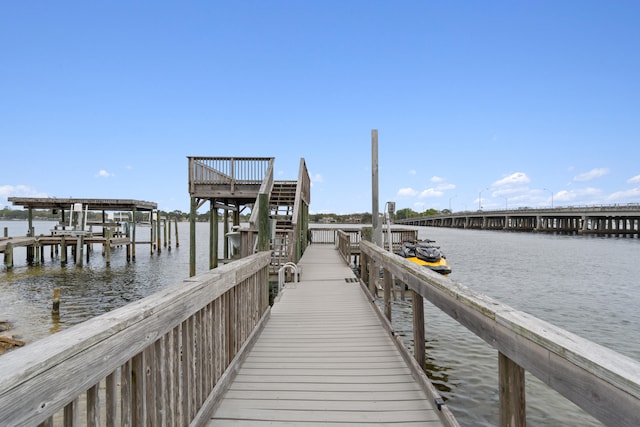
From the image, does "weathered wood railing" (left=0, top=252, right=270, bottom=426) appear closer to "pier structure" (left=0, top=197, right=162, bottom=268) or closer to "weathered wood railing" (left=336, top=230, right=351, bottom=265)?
"weathered wood railing" (left=336, top=230, right=351, bottom=265)

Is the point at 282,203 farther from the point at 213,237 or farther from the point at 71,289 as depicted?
the point at 71,289

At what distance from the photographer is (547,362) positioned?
152 cm

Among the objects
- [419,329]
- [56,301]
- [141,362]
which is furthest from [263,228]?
[56,301]

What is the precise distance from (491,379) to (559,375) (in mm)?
5496

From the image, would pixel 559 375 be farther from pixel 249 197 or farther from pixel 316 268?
pixel 249 197

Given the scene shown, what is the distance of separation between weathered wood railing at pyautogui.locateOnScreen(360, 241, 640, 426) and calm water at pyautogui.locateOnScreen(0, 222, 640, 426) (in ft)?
11.3

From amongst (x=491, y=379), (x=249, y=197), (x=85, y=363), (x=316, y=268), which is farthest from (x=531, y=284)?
(x=85, y=363)

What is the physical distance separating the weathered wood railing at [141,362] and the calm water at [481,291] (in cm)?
366

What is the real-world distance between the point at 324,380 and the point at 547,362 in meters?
2.34

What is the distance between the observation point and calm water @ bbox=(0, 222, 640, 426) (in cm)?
559

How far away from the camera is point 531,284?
1596 cm

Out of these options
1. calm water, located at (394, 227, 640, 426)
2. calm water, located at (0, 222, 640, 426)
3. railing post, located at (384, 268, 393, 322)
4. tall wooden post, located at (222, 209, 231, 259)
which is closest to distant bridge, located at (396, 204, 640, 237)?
calm water, located at (0, 222, 640, 426)

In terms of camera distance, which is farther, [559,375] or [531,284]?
[531,284]

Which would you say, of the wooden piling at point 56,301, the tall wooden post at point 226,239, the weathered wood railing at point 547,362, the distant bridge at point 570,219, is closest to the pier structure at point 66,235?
the tall wooden post at point 226,239
